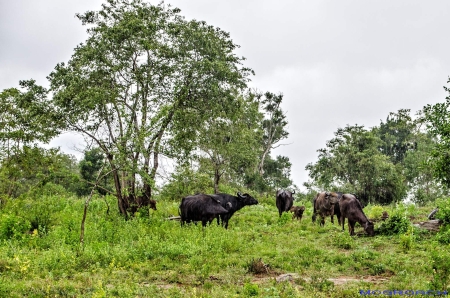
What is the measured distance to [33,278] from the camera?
984cm

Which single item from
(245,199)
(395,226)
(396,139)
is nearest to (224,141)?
(245,199)

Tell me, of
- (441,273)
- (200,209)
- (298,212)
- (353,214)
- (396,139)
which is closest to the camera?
(441,273)

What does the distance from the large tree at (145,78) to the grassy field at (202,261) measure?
416 centimetres

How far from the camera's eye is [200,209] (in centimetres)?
1728

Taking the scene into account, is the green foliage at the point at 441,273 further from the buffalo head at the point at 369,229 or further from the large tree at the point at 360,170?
the large tree at the point at 360,170

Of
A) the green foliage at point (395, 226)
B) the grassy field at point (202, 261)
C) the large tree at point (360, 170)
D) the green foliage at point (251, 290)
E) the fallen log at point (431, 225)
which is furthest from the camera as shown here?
the large tree at point (360, 170)

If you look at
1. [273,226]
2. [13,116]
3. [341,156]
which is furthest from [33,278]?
[341,156]

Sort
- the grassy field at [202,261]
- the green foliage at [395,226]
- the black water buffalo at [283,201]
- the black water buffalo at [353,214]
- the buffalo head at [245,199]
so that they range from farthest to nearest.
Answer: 1. the black water buffalo at [283,201]
2. the buffalo head at [245,199]
3. the black water buffalo at [353,214]
4. the green foliage at [395,226]
5. the grassy field at [202,261]

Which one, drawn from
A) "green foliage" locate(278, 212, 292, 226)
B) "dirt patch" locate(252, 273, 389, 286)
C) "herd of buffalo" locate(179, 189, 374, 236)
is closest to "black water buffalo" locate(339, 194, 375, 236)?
"herd of buffalo" locate(179, 189, 374, 236)

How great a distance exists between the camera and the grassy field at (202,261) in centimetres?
892

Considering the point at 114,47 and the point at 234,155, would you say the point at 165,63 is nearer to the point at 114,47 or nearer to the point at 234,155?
the point at 114,47

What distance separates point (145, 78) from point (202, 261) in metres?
11.5

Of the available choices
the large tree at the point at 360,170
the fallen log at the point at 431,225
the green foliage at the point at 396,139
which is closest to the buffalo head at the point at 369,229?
the fallen log at the point at 431,225

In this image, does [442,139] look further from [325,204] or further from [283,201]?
Result: [283,201]
